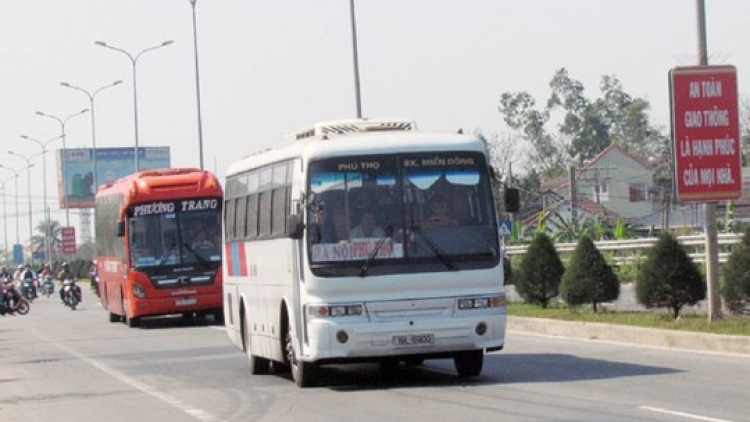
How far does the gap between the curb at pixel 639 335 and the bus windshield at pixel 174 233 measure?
31.6ft

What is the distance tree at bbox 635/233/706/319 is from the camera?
23.0 m

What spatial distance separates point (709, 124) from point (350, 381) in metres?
7.05

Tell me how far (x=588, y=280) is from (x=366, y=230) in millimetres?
10439

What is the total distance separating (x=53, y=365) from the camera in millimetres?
24750

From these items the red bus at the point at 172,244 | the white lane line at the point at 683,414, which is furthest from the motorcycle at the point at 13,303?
the white lane line at the point at 683,414

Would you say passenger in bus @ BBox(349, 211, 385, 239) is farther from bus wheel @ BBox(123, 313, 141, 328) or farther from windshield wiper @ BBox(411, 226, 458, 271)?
bus wheel @ BBox(123, 313, 141, 328)

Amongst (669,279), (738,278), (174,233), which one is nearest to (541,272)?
(669,279)

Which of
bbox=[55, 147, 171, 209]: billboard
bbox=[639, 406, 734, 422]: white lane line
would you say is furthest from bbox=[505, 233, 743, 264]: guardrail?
bbox=[55, 147, 171, 209]: billboard

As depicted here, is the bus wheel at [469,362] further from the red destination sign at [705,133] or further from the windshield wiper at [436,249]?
the red destination sign at [705,133]

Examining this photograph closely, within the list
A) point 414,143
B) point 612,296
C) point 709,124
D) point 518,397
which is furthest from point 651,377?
point 612,296

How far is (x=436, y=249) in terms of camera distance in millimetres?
16797

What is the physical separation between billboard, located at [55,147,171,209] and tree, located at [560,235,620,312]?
10755 cm

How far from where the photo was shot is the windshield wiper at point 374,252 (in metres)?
16.5

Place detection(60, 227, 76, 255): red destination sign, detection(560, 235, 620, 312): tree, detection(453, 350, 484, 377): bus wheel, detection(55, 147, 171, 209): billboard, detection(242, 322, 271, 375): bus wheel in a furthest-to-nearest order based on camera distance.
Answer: detection(55, 147, 171, 209): billboard, detection(60, 227, 76, 255): red destination sign, detection(560, 235, 620, 312): tree, detection(242, 322, 271, 375): bus wheel, detection(453, 350, 484, 377): bus wheel
